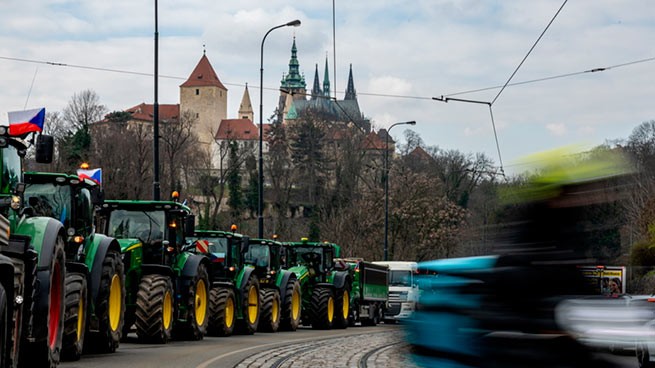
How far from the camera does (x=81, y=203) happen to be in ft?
50.3

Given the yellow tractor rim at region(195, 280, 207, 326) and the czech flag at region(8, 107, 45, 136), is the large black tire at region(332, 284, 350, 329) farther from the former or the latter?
the czech flag at region(8, 107, 45, 136)

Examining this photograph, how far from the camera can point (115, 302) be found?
1617 centimetres

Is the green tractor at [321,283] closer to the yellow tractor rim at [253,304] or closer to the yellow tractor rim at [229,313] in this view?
the yellow tractor rim at [253,304]

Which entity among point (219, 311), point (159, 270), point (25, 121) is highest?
point (25, 121)

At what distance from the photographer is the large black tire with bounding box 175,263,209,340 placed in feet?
68.0

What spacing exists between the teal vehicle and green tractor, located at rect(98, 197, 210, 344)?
1647 mm

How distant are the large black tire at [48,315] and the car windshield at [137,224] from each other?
7391mm

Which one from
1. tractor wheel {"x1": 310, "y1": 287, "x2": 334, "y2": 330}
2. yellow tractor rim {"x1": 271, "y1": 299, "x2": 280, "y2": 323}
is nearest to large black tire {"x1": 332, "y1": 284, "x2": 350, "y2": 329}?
tractor wheel {"x1": 310, "y1": 287, "x2": 334, "y2": 330}

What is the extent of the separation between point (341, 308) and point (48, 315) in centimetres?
2190

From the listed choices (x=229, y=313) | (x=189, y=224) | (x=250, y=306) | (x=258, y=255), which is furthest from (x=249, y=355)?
(x=258, y=255)

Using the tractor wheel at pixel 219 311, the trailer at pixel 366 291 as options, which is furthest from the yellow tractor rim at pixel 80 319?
the trailer at pixel 366 291

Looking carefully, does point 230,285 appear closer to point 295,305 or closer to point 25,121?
point 295,305

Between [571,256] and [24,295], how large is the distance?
626cm

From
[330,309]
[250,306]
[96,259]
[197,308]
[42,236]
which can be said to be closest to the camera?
[42,236]
